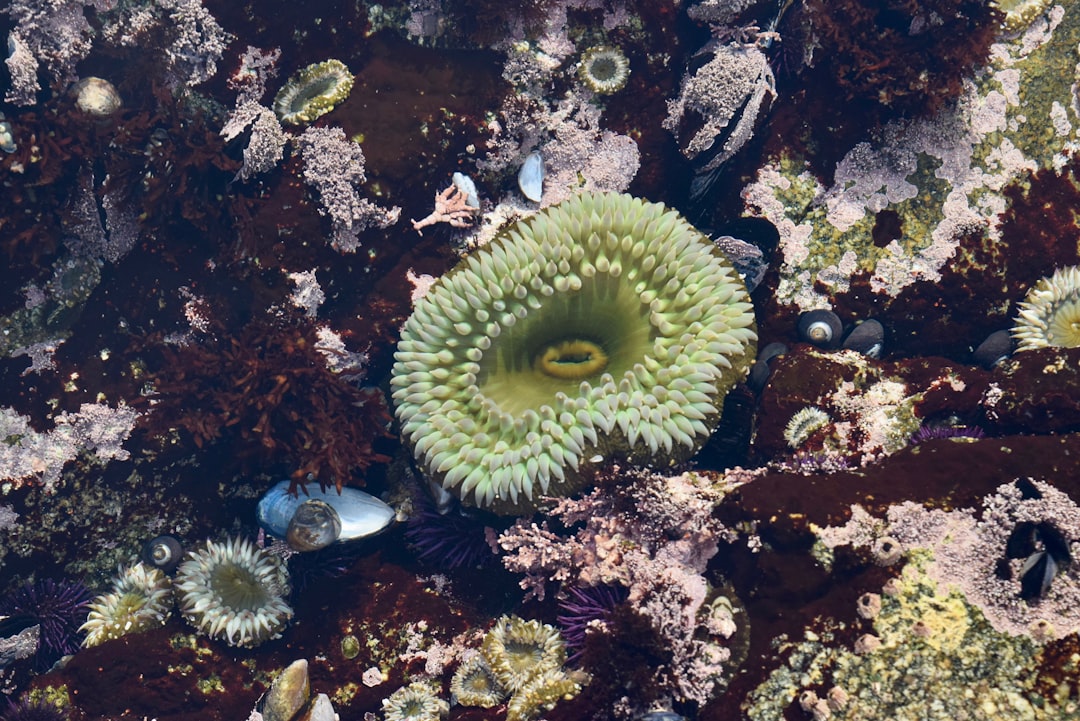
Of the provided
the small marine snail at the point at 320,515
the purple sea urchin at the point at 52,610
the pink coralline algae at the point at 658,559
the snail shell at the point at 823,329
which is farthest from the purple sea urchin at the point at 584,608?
the purple sea urchin at the point at 52,610

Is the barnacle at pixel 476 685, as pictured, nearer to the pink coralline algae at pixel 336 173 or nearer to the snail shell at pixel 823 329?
the pink coralline algae at pixel 336 173

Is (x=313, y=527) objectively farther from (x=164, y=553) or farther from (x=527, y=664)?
(x=527, y=664)

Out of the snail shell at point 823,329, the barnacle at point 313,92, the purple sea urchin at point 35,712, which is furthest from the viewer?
the snail shell at point 823,329

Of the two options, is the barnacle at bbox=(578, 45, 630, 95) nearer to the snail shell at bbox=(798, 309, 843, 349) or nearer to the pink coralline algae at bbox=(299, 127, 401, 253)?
the pink coralline algae at bbox=(299, 127, 401, 253)

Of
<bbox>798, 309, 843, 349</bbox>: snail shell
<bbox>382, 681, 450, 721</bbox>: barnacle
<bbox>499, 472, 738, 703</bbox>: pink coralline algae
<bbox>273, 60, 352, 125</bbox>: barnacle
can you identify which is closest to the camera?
<bbox>499, 472, 738, 703</bbox>: pink coralline algae

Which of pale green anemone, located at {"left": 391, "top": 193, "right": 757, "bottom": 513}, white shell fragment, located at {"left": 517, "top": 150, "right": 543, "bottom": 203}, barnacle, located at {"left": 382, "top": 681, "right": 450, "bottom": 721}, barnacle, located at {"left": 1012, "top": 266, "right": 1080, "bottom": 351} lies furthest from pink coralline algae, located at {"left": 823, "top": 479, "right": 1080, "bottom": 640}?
white shell fragment, located at {"left": 517, "top": 150, "right": 543, "bottom": 203}

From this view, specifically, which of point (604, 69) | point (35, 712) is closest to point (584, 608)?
point (35, 712)
